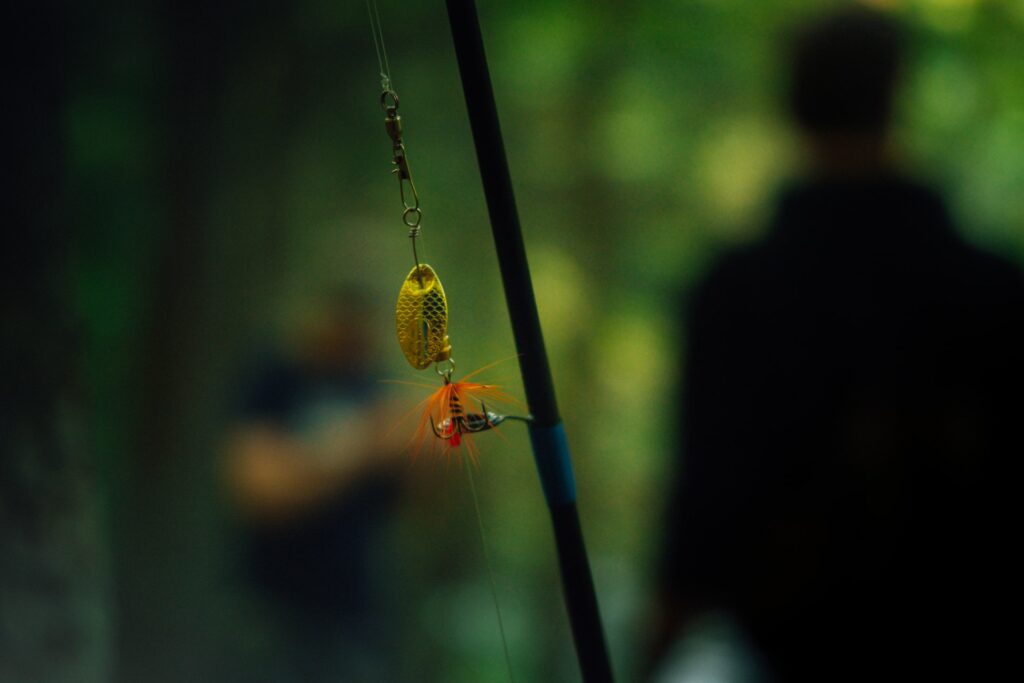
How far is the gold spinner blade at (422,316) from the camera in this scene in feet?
2.01

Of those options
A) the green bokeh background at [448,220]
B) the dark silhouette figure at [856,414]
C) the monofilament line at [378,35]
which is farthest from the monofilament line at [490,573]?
the monofilament line at [378,35]

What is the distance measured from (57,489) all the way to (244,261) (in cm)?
31

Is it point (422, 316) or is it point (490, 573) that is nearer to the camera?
point (422, 316)

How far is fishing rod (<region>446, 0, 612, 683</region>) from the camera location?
0.56m

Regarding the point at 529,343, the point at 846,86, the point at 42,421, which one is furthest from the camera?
the point at 42,421

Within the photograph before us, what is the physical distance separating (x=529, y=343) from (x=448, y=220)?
1.06 feet

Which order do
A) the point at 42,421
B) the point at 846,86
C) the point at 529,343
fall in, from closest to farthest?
1. the point at 529,343
2. the point at 846,86
3. the point at 42,421

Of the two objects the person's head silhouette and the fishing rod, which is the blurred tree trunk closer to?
the fishing rod

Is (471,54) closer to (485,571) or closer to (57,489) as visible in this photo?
(485,571)

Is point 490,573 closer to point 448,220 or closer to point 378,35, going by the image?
point 448,220

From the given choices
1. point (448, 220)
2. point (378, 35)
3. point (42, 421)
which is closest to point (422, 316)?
point (448, 220)

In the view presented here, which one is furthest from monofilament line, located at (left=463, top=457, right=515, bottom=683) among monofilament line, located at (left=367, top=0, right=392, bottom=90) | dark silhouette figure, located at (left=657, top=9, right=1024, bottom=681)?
monofilament line, located at (left=367, top=0, right=392, bottom=90)

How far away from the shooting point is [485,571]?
90cm

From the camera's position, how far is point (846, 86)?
2.61ft
